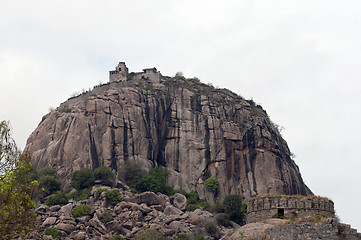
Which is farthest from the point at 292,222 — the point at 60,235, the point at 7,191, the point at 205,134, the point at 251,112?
the point at 251,112

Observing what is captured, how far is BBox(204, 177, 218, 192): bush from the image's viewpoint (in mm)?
172000

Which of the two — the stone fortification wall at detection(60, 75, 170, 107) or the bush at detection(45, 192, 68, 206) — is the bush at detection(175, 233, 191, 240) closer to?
the bush at detection(45, 192, 68, 206)

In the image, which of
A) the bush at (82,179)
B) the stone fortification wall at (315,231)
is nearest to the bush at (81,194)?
the bush at (82,179)

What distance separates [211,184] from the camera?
17212 centimetres

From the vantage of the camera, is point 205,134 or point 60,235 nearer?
point 60,235

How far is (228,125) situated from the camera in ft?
608

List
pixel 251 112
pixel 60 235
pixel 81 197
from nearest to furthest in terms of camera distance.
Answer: pixel 60 235
pixel 81 197
pixel 251 112

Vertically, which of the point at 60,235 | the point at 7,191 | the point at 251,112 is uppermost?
the point at 251,112

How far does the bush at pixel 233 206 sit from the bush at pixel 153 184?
15.1 meters

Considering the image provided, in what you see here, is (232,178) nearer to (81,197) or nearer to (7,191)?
(81,197)

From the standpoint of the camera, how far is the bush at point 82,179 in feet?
518

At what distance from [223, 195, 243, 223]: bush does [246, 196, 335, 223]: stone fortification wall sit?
118388mm

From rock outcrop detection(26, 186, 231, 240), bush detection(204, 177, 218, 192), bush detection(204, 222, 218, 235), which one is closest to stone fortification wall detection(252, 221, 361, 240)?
rock outcrop detection(26, 186, 231, 240)

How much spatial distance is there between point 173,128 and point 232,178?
23344 mm
